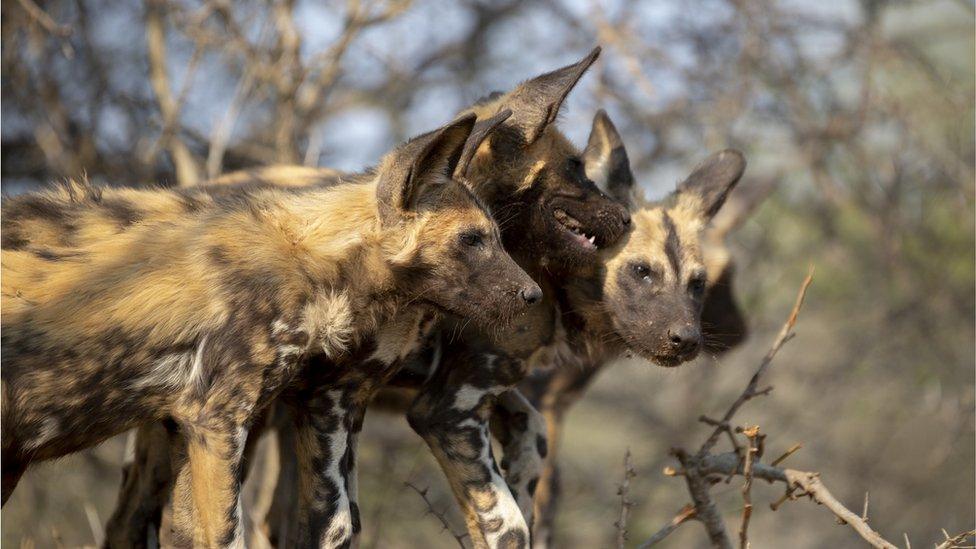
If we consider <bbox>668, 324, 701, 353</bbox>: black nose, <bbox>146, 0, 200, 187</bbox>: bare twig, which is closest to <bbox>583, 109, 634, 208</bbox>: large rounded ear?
<bbox>668, 324, 701, 353</bbox>: black nose

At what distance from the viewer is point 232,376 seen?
13.3 feet

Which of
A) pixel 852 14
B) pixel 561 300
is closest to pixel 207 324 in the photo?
pixel 561 300

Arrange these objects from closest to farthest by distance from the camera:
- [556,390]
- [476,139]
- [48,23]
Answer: [476,139]
[48,23]
[556,390]

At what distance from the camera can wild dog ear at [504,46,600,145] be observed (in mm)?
5027

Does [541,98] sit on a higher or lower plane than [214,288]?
higher

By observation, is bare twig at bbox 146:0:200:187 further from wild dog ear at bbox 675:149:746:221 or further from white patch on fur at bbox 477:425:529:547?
white patch on fur at bbox 477:425:529:547

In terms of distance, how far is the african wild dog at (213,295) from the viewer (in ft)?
13.0

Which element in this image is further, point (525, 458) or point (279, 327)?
point (525, 458)

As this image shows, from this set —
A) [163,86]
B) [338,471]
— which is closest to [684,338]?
[338,471]

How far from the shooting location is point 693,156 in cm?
997

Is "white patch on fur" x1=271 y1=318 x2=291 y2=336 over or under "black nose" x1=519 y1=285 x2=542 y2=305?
over

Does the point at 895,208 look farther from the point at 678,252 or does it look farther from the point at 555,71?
the point at 555,71

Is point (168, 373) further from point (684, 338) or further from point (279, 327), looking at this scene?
point (684, 338)

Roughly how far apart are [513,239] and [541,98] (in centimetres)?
62
